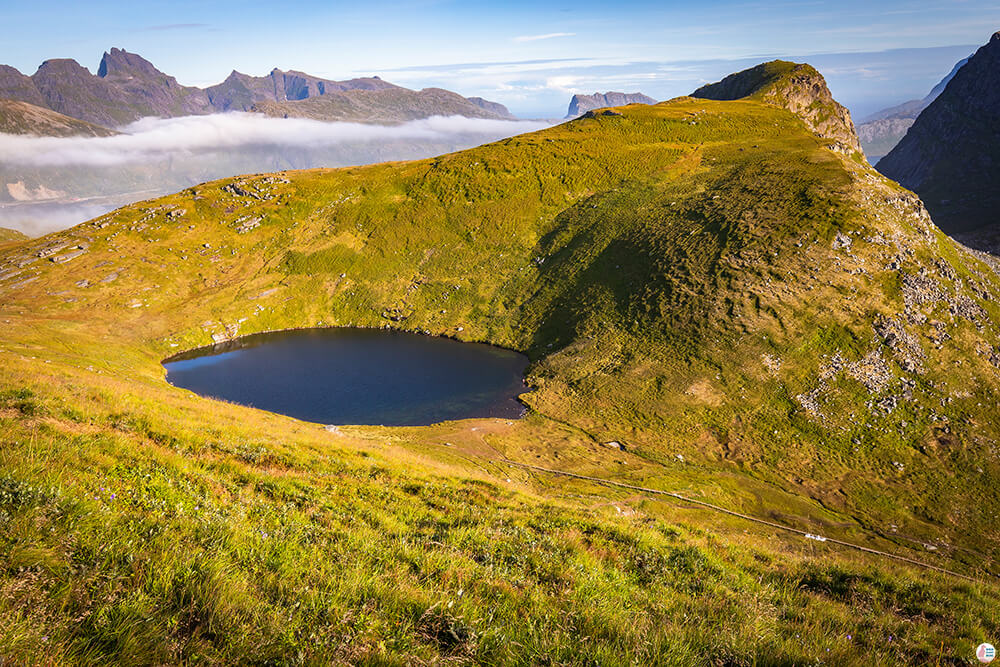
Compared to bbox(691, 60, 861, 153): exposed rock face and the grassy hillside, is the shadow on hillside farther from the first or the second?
the grassy hillside


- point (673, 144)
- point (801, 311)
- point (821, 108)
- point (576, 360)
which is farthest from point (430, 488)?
point (821, 108)

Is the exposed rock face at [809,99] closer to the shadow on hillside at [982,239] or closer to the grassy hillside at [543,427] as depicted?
the grassy hillside at [543,427]

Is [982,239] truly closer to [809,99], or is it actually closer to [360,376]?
[809,99]

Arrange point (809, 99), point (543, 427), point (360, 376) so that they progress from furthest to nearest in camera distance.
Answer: point (809, 99) → point (360, 376) → point (543, 427)

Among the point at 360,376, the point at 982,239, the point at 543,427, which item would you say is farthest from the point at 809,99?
the point at 360,376

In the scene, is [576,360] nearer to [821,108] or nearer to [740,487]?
[740,487]

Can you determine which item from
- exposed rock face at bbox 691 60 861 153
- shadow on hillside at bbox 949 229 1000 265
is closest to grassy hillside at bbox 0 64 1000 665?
exposed rock face at bbox 691 60 861 153
